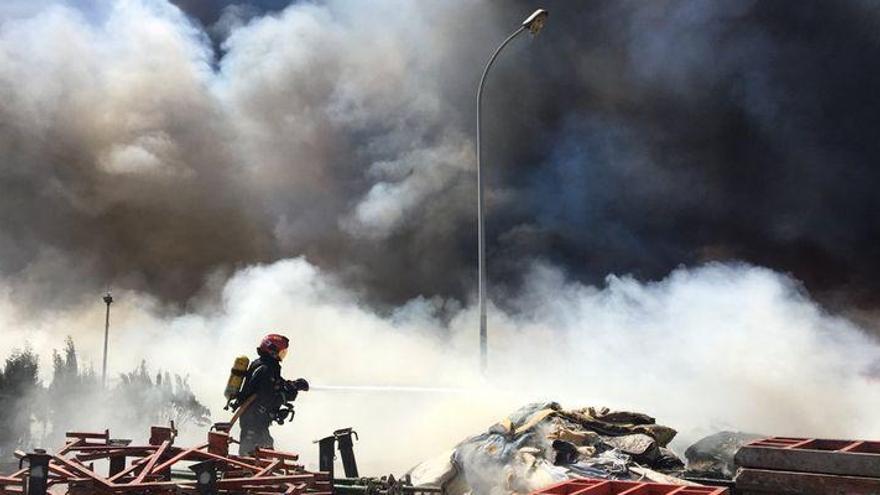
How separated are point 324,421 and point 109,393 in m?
7.78

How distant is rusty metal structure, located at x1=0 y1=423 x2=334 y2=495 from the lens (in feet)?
17.5

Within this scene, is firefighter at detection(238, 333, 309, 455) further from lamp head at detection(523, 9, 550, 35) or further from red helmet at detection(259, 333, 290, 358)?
lamp head at detection(523, 9, 550, 35)

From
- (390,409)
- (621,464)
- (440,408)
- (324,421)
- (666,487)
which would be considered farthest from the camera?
(324,421)

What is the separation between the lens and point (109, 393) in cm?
2152

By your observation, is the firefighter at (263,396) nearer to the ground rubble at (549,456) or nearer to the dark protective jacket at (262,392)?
the dark protective jacket at (262,392)

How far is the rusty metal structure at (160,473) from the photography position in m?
5.34

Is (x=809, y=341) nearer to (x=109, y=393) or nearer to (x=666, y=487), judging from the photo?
(x=666, y=487)

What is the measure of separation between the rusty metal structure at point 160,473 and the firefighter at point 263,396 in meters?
1.18

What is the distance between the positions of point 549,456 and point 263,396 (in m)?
3.82

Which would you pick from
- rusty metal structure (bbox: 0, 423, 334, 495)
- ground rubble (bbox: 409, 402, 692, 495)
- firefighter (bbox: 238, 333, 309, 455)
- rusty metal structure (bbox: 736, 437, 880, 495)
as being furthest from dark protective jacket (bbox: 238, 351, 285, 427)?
rusty metal structure (bbox: 736, 437, 880, 495)

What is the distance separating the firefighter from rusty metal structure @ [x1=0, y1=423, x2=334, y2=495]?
46.6 inches

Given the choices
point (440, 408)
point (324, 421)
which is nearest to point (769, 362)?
point (440, 408)

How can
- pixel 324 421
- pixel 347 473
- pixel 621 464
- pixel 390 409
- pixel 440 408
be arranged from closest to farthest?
pixel 621 464 < pixel 347 473 < pixel 440 408 < pixel 390 409 < pixel 324 421

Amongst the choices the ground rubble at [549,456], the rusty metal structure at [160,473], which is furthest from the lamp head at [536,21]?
the rusty metal structure at [160,473]
